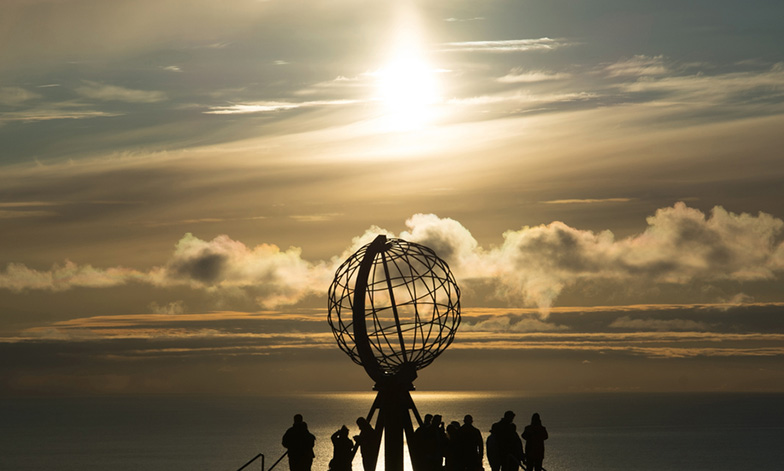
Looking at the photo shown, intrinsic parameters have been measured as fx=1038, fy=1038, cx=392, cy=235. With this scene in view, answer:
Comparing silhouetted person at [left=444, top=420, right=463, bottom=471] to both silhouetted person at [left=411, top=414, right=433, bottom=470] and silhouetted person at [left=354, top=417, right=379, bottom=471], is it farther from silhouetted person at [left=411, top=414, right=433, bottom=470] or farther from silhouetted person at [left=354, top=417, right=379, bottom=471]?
silhouetted person at [left=354, top=417, right=379, bottom=471]

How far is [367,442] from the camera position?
26250 millimetres

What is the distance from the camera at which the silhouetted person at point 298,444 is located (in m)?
24.4

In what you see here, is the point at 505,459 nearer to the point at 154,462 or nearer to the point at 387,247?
the point at 387,247

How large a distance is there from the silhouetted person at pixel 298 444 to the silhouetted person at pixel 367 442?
157 centimetres

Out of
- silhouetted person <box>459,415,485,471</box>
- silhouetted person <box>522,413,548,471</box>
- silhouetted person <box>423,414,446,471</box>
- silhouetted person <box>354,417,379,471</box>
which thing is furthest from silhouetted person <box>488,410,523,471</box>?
silhouetted person <box>354,417,379,471</box>

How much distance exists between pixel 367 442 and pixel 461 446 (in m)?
3.14

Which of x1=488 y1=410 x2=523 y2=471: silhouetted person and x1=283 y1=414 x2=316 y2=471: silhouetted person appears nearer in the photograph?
x1=488 y1=410 x2=523 y2=471: silhouetted person

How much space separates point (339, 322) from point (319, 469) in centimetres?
12128

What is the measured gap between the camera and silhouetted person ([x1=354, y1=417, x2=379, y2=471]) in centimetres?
2594

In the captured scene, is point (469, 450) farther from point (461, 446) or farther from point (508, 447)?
point (508, 447)

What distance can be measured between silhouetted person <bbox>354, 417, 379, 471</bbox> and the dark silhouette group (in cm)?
8

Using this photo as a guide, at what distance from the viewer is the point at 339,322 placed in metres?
29.3

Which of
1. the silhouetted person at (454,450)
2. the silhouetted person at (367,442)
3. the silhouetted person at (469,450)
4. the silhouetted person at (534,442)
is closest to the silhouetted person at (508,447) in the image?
the silhouetted person at (534,442)

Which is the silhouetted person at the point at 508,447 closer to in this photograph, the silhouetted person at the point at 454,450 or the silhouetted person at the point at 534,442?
the silhouetted person at the point at 534,442
